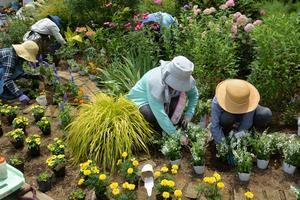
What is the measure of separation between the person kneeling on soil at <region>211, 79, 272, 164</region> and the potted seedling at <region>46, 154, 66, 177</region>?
1517 millimetres

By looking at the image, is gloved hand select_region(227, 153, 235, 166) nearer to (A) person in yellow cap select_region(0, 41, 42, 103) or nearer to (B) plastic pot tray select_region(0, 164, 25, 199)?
(B) plastic pot tray select_region(0, 164, 25, 199)

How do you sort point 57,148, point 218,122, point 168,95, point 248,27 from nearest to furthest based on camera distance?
1. point 218,122
2. point 168,95
3. point 57,148
4. point 248,27

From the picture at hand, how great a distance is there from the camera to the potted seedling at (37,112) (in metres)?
4.79

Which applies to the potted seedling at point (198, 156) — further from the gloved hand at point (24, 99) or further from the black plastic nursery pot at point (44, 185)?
the gloved hand at point (24, 99)

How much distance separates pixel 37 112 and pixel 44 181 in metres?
1.35

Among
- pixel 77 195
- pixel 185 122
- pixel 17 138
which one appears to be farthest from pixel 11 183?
pixel 185 122

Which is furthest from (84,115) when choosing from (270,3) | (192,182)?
(270,3)

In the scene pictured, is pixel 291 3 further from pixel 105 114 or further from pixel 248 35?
pixel 105 114

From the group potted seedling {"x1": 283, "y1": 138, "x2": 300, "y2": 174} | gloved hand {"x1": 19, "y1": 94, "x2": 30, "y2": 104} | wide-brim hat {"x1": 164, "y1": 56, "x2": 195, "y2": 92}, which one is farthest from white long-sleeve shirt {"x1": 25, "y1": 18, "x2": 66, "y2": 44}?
potted seedling {"x1": 283, "y1": 138, "x2": 300, "y2": 174}

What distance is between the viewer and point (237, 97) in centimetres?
360

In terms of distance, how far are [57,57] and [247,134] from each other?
373 centimetres

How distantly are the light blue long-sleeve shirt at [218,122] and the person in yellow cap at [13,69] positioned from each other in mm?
2731

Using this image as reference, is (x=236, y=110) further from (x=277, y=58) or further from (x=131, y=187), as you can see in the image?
(x=131, y=187)

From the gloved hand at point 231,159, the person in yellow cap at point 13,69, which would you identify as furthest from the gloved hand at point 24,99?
the gloved hand at point 231,159
